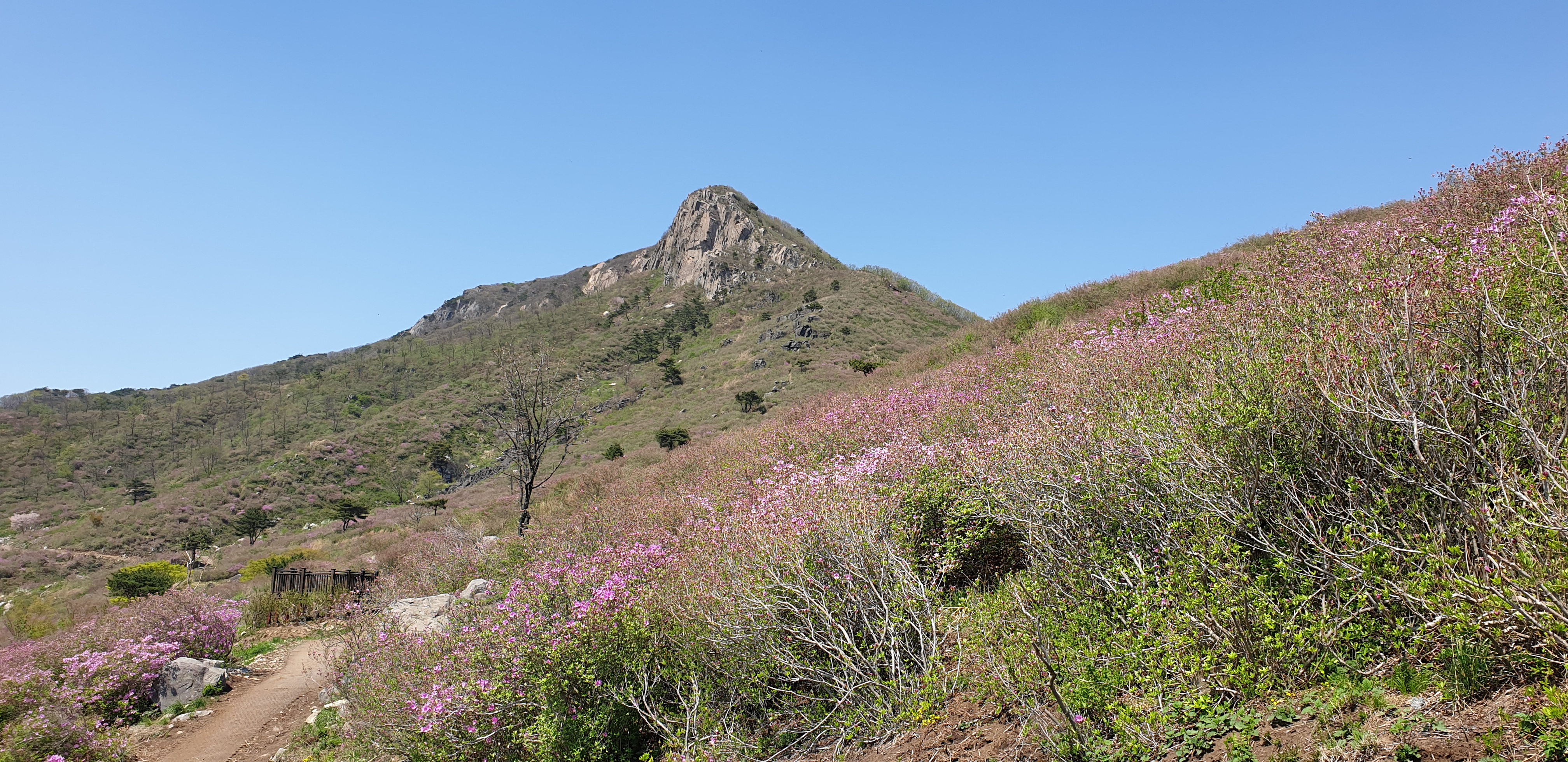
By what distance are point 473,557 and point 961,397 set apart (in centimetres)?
945

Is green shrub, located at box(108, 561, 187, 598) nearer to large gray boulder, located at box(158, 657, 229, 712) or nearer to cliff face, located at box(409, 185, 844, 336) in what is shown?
large gray boulder, located at box(158, 657, 229, 712)

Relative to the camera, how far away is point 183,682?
9273 millimetres

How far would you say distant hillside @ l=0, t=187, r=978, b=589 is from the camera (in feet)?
122

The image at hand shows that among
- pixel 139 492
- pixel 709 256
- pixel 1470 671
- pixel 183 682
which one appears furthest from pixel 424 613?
pixel 709 256

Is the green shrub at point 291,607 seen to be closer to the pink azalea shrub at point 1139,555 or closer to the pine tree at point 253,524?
the pink azalea shrub at point 1139,555

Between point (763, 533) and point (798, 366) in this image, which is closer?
point (763, 533)

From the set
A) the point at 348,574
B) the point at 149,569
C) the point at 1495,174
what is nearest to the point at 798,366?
the point at 348,574

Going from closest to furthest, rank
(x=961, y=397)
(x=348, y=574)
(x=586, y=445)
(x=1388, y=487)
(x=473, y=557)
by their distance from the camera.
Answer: (x=1388, y=487) → (x=961, y=397) → (x=473, y=557) → (x=348, y=574) → (x=586, y=445)

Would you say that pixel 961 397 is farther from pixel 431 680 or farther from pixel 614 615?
pixel 431 680

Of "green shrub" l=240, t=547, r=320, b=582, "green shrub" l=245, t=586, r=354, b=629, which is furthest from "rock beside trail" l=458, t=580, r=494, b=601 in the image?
"green shrub" l=240, t=547, r=320, b=582

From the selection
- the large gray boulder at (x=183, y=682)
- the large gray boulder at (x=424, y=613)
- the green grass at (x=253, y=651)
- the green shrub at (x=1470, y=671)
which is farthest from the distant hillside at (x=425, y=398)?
the green shrub at (x=1470, y=671)

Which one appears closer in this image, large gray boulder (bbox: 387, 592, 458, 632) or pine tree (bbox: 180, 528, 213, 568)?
large gray boulder (bbox: 387, 592, 458, 632)

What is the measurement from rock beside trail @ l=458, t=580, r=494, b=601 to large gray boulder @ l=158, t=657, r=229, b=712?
3.31 m

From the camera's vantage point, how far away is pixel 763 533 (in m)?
5.59
